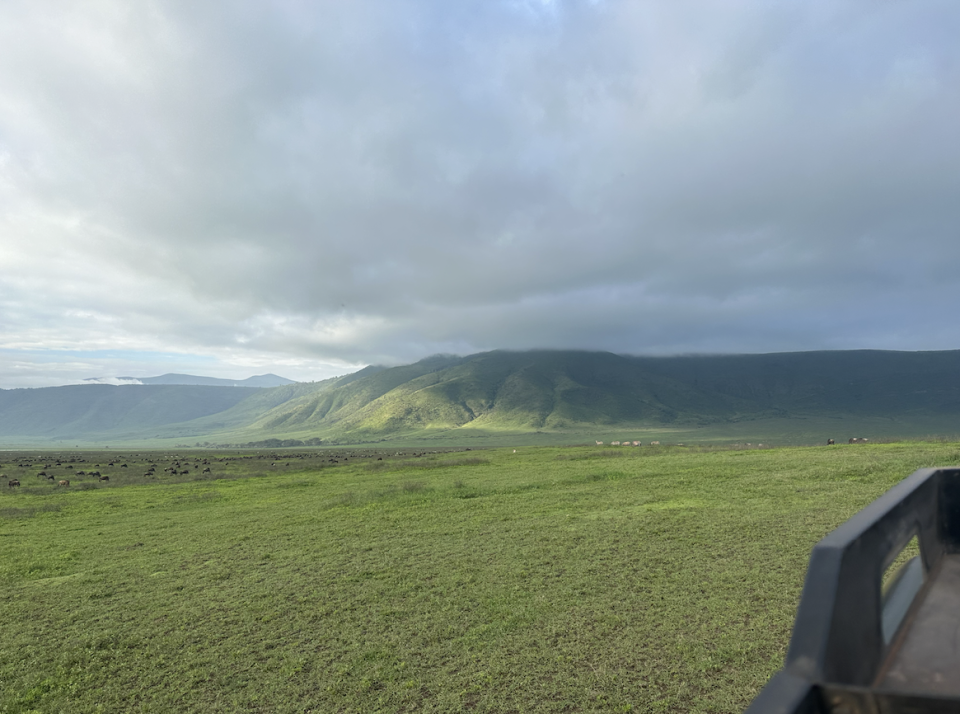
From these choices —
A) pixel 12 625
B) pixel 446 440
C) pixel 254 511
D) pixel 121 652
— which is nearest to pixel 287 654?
pixel 121 652

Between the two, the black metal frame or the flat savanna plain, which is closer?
the black metal frame

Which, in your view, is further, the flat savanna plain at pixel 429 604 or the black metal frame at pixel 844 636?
the flat savanna plain at pixel 429 604

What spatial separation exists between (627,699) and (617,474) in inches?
990

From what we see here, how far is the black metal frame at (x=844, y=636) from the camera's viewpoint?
1.90m

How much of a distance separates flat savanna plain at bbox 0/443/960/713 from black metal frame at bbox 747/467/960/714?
5843mm

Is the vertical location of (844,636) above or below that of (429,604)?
above

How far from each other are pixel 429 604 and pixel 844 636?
1036 cm

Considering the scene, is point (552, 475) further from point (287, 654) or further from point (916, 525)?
point (916, 525)

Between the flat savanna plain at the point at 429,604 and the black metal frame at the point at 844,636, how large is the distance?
584cm

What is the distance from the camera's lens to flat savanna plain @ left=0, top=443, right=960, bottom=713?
307 inches

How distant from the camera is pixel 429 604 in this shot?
36.6 feet

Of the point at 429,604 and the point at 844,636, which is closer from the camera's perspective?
the point at 844,636

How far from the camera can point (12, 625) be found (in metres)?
11.2

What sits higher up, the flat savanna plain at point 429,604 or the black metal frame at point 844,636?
the black metal frame at point 844,636
